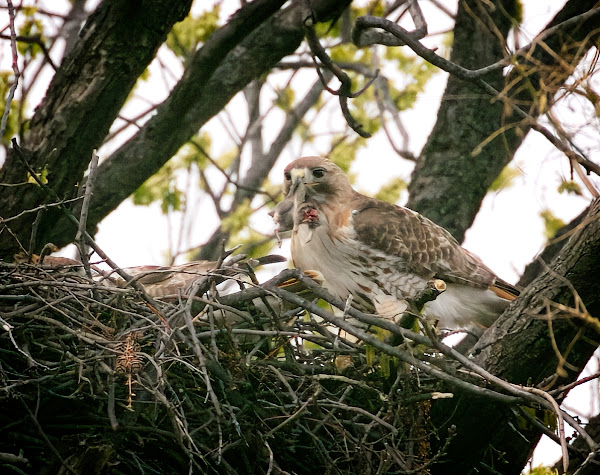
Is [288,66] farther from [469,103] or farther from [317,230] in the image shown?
[317,230]

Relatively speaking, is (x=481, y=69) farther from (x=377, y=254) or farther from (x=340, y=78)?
(x=377, y=254)

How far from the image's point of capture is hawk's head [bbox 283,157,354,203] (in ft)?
16.6

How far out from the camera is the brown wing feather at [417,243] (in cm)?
475

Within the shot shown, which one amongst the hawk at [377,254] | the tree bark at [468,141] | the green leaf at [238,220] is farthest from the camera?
the green leaf at [238,220]

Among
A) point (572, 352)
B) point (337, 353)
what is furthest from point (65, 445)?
point (572, 352)

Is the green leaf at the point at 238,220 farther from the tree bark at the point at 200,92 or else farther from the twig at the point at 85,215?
the twig at the point at 85,215

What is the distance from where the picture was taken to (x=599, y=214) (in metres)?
3.17

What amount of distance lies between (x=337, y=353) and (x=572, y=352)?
0.98 metres

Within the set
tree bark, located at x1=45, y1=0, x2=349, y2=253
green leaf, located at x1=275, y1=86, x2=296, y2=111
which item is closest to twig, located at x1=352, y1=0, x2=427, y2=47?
tree bark, located at x1=45, y1=0, x2=349, y2=253

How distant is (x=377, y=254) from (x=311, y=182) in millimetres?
654

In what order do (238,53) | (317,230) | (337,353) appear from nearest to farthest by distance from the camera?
(337,353)
(317,230)
(238,53)

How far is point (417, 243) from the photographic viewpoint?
190 inches

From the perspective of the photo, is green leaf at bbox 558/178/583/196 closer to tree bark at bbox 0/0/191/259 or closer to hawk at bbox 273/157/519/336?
hawk at bbox 273/157/519/336

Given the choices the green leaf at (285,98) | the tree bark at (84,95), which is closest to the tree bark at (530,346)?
the tree bark at (84,95)
